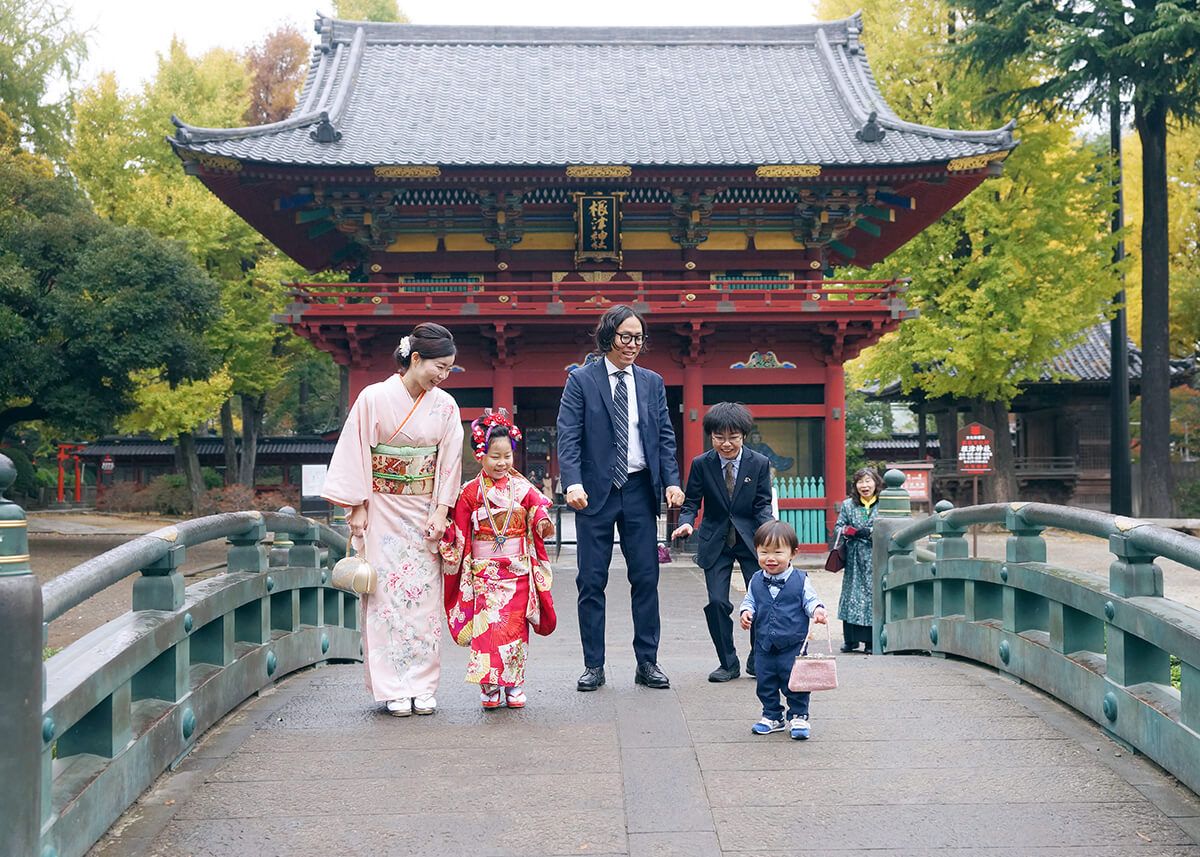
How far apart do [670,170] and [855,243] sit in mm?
5478

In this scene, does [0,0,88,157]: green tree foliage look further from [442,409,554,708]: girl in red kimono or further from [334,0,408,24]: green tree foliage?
[442,409,554,708]: girl in red kimono

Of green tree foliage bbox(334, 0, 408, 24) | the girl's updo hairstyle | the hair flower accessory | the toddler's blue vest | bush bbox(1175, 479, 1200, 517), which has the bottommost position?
bush bbox(1175, 479, 1200, 517)

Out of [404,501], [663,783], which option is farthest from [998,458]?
[663,783]

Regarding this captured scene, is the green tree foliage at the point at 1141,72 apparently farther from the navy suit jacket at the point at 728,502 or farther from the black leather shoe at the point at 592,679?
the black leather shoe at the point at 592,679

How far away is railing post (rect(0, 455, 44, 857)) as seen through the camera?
2.83 meters

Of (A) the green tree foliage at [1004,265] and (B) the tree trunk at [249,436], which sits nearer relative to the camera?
(A) the green tree foliage at [1004,265]

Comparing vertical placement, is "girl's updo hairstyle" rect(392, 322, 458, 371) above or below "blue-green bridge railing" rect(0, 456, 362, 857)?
above

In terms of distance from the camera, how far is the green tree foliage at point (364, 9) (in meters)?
31.9

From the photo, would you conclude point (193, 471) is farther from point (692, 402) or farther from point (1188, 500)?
point (1188, 500)

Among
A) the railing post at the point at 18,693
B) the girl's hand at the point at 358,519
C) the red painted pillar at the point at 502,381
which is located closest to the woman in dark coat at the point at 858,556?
the girl's hand at the point at 358,519

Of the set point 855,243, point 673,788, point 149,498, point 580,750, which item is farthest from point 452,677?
point 149,498

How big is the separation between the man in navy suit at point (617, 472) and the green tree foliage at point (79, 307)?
1552 centimetres

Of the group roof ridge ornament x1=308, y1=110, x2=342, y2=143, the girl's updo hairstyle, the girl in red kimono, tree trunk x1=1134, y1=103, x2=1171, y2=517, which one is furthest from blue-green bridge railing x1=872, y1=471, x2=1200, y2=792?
tree trunk x1=1134, y1=103, x2=1171, y2=517

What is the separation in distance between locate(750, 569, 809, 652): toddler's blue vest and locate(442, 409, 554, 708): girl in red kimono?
1.03 meters
